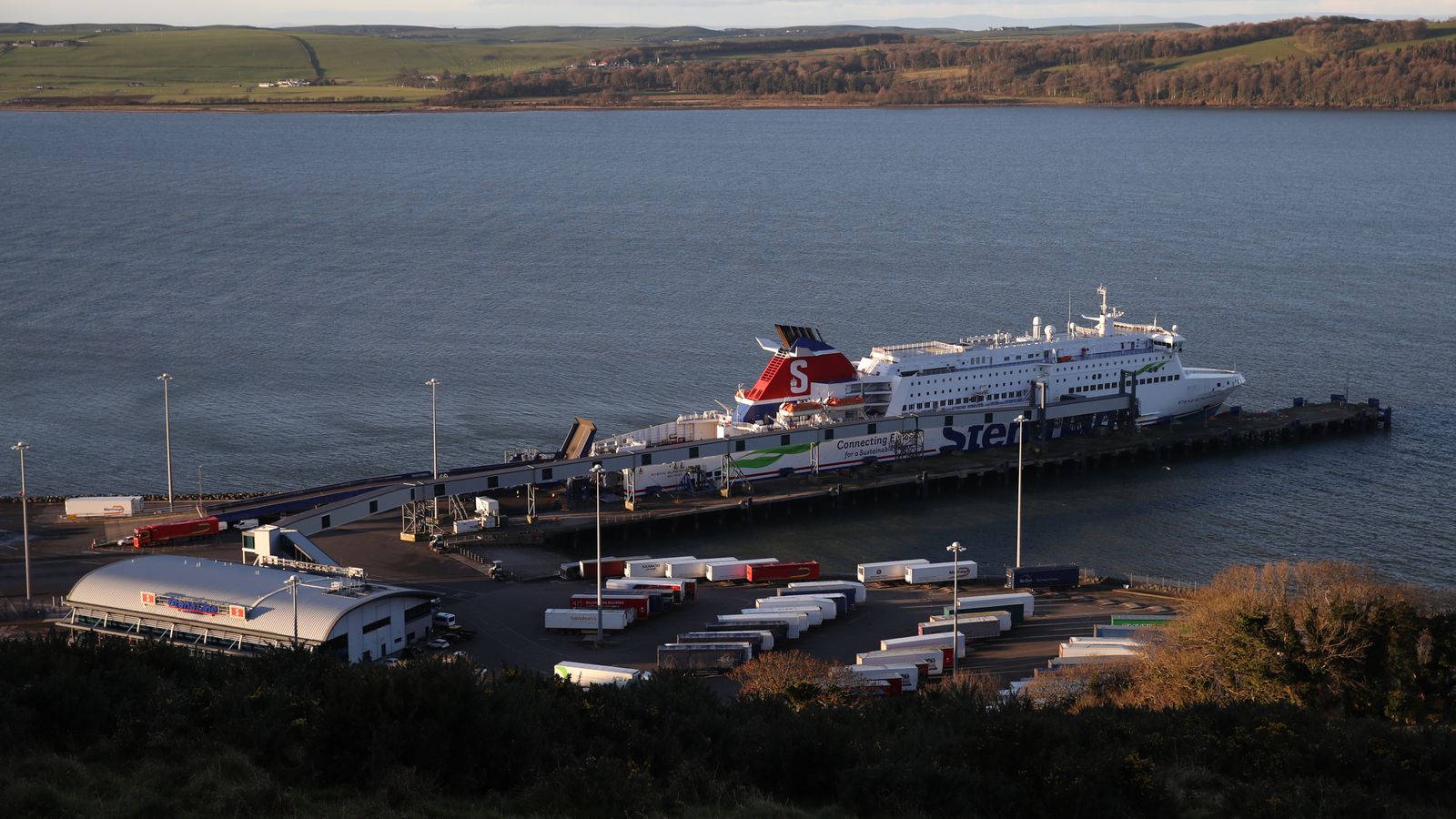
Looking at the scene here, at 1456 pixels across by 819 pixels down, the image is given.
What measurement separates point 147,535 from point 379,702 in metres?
21.0

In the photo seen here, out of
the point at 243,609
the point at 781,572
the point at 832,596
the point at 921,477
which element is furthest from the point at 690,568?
the point at 921,477

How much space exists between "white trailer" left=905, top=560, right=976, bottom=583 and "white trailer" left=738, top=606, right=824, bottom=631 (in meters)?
4.01

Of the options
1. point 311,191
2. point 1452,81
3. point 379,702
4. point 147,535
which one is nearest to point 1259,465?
point 147,535

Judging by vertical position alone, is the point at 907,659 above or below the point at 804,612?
below

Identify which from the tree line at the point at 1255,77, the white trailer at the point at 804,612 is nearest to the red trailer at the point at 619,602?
the white trailer at the point at 804,612

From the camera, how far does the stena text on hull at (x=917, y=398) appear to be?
148ft

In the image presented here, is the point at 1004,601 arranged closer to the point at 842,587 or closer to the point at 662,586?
the point at 842,587

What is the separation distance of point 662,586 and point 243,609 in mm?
9004

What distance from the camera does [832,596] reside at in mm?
31922

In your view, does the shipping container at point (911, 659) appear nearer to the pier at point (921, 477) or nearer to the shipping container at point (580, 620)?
the shipping container at point (580, 620)

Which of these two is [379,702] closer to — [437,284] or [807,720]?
[807,720]

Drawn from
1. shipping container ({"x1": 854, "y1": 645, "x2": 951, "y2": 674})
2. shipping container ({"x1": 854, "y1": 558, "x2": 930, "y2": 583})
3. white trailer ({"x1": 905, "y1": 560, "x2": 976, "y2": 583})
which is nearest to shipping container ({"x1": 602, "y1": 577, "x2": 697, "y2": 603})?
shipping container ({"x1": 854, "y1": 558, "x2": 930, "y2": 583})

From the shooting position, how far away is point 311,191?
111312 mm

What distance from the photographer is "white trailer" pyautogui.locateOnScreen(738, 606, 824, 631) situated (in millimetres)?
30702
